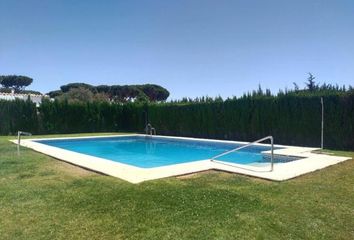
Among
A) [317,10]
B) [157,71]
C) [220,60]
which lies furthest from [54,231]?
[157,71]

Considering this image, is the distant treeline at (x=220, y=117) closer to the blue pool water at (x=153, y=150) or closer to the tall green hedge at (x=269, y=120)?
the tall green hedge at (x=269, y=120)

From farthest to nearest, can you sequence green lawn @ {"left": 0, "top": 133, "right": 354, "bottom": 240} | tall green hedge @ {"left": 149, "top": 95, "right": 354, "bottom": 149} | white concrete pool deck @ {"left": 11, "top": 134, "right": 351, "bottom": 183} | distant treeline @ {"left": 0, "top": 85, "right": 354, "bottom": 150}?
1. distant treeline @ {"left": 0, "top": 85, "right": 354, "bottom": 150}
2. tall green hedge @ {"left": 149, "top": 95, "right": 354, "bottom": 149}
3. white concrete pool deck @ {"left": 11, "top": 134, "right": 351, "bottom": 183}
4. green lawn @ {"left": 0, "top": 133, "right": 354, "bottom": 240}

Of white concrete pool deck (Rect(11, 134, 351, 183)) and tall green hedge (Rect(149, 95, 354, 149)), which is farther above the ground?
tall green hedge (Rect(149, 95, 354, 149))

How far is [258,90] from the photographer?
17266mm

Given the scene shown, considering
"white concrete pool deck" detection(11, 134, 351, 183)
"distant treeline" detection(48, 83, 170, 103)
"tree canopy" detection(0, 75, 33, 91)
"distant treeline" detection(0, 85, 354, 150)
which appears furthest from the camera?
"tree canopy" detection(0, 75, 33, 91)

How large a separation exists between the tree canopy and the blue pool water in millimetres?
37719

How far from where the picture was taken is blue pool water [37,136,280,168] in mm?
12773

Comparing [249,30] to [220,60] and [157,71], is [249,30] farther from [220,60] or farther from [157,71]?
[157,71]

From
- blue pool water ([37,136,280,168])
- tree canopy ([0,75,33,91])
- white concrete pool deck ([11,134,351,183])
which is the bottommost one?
blue pool water ([37,136,280,168])

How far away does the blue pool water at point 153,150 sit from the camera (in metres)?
12.8

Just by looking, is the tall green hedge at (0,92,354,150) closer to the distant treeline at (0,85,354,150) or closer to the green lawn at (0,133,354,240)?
the distant treeline at (0,85,354,150)

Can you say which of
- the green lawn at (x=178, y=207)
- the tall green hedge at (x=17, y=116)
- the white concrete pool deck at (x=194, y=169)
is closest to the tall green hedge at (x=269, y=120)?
the white concrete pool deck at (x=194, y=169)

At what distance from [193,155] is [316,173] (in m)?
7.08

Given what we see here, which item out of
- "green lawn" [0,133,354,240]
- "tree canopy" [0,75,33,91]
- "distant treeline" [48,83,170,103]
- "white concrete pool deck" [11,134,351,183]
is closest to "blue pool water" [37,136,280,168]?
"white concrete pool deck" [11,134,351,183]
